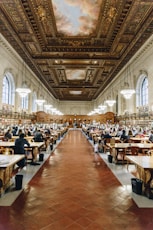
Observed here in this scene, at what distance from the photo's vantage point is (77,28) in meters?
10.9

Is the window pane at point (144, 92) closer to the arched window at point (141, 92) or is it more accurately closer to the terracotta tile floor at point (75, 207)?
the arched window at point (141, 92)

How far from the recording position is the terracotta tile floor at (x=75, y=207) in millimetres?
2752

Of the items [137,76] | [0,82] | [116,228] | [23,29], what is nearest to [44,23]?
[23,29]

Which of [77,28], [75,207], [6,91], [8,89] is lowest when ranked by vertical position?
[75,207]

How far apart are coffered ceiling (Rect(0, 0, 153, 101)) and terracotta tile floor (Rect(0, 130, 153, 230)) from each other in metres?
7.70

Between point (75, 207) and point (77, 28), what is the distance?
1011cm

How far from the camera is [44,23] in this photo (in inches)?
398

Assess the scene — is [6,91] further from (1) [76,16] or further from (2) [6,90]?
(1) [76,16]

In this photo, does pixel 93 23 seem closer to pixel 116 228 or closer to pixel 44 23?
pixel 44 23

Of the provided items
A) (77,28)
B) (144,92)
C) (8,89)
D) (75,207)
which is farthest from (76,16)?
(75,207)

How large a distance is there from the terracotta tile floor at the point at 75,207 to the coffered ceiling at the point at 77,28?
770cm

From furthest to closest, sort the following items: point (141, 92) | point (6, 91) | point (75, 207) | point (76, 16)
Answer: point (141, 92) < point (6, 91) < point (76, 16) < point (75, 207)

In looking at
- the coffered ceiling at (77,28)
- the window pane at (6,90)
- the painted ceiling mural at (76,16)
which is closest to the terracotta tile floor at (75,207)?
the coffered ceiling at (77,28)

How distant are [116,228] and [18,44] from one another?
12.4 m
